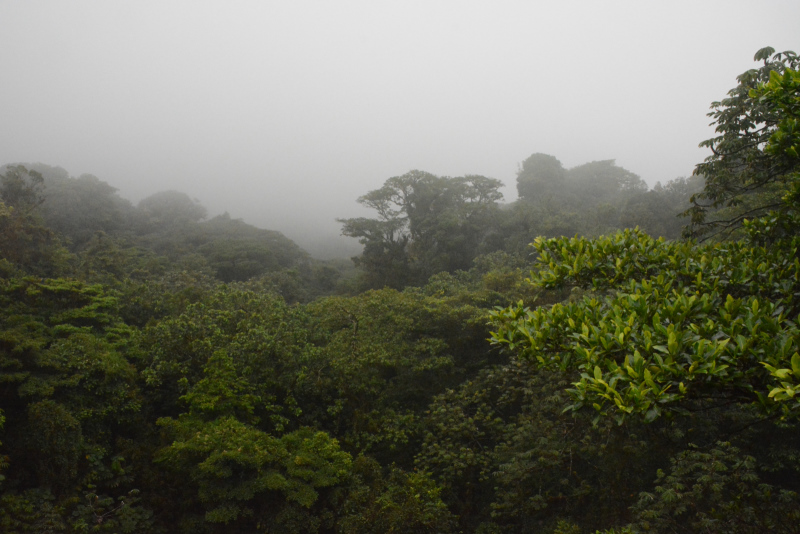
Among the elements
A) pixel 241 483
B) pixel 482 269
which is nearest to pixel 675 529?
pixel 241 483

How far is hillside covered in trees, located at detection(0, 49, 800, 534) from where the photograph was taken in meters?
2.68

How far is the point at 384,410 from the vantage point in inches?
383

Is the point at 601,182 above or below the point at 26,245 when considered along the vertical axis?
above

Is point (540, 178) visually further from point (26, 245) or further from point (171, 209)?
point (171, 209)

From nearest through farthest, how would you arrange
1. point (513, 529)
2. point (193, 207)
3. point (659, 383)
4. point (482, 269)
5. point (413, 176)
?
point (659, 383)
point (513, 529)
point (482, 269)
point (413, 176)
point (193, 207)

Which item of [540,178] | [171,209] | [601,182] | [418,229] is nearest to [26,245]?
[418,229]

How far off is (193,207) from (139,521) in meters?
44.1

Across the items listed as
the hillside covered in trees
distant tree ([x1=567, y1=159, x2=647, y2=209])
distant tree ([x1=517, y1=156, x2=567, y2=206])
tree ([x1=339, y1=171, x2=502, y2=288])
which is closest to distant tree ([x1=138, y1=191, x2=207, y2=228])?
tree ([x1=339, y1=171, x2=502, y2=288])

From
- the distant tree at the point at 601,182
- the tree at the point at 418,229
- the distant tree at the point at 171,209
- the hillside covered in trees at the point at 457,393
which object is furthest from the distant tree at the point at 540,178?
the distant tree at the point at 171,209

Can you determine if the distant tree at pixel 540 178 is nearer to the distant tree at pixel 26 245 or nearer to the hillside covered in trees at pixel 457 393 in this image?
the hillside covered in trees at pixel 457 393

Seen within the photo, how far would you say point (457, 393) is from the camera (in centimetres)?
919

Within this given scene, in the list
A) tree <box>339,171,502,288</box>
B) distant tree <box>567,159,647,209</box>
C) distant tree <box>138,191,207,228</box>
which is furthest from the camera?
distant tree <box>138,191,207,228</box>

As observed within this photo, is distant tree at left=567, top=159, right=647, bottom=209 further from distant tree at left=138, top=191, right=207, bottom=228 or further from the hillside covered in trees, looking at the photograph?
distant tree at left=138, top=191, right=207, bottom=228

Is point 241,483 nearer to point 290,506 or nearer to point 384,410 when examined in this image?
point 290,506
